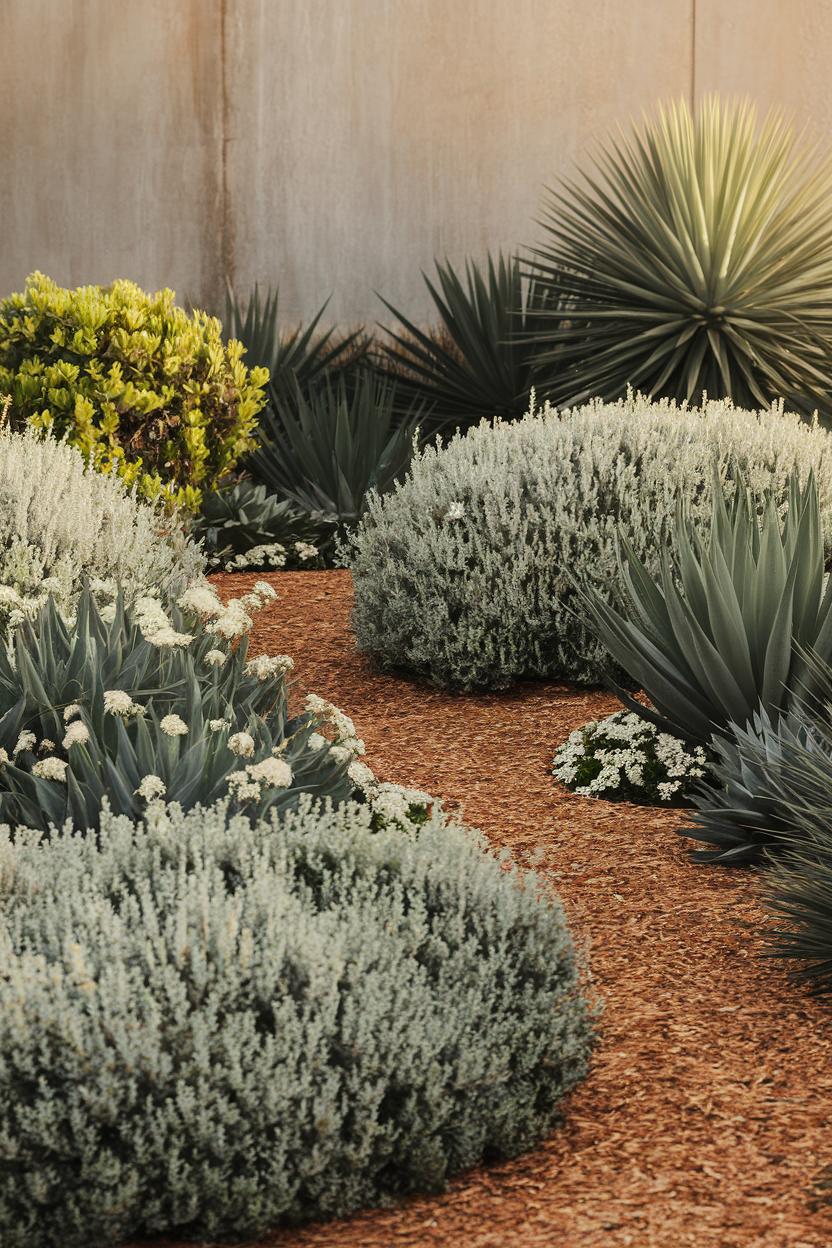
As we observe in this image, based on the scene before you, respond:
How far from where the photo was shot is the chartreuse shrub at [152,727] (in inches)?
151

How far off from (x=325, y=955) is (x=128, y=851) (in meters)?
0.57

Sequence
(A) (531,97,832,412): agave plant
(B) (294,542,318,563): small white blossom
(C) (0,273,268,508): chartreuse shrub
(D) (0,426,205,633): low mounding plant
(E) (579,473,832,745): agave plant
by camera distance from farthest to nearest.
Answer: (A) (531,97,832,412): agave plant < (B) (294,542,318,563): small white blossom < (C) (0,273,268,508): chartreuse shrub < (D) (0,426,205,633): low mounding plant < (E) (579,473,832,745): agave plant

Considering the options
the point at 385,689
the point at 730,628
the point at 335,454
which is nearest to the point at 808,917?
the point at 730,628

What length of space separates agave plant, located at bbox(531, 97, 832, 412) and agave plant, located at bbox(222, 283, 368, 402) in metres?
1.84

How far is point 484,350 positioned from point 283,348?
1544 millimetres

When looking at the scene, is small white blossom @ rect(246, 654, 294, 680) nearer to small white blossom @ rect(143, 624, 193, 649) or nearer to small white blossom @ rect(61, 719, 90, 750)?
small white blossom @ rect(143, 624, 193, 649)

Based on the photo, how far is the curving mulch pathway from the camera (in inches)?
103

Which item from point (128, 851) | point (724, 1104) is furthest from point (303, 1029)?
point (724, 1104)

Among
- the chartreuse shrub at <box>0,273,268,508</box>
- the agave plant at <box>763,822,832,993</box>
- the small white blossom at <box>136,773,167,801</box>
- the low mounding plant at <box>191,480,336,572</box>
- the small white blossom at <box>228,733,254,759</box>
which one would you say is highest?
the chartreuse shrub at <box>0,273,268,508</box>

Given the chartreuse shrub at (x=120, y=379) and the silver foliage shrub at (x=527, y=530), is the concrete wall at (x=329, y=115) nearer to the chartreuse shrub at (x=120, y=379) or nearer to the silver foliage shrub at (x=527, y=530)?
the chartreuse shrub at (x=120, y=379)

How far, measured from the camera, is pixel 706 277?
995 cm

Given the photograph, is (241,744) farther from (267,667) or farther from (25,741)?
(267,667)

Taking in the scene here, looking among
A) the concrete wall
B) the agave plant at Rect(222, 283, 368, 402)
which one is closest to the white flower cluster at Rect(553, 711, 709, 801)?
the agave plant at Rect(222, 283, 368, 402)

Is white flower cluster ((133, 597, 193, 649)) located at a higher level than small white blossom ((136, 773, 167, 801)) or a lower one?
higher
